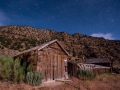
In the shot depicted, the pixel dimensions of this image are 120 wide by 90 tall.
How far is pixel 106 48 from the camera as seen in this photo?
68.1 m

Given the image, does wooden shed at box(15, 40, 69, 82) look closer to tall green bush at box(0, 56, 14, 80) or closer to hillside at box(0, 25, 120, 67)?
tall green bush at box(0, 56, 14, 80)

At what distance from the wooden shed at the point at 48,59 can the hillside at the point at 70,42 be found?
33272 millimetres

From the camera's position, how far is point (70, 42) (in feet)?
240

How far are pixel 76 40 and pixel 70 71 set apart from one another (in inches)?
2165

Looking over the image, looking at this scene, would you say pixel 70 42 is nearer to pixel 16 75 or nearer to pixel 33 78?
pixel 33 78

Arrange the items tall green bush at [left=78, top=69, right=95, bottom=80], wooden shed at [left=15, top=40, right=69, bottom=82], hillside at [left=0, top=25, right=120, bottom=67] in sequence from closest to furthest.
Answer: wooden shed at [left=15, top=40, right=69, bottom=82] → tall green bush at [left=78, top=69, right=95, bottom=80] → hillside at [left=0, top=25, right=120, bottom=67]

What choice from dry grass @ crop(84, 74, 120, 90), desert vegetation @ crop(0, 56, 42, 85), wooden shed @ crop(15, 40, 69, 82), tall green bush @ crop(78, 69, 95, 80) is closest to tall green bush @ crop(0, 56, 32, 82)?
desert vegetation @ crop(0, 56, 42, 85)

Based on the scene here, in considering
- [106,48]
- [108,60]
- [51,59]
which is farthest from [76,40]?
[51,59]

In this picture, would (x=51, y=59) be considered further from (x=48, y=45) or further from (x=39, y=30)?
(x=39, y=30)

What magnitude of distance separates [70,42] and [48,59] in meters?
54.9

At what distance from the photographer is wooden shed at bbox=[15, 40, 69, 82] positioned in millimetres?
17531

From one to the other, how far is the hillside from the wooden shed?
33272mm

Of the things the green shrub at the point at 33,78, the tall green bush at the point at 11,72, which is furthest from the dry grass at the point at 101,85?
the tall green bush at the point at 11,72

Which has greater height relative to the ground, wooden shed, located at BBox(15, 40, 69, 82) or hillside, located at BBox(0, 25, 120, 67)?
hillside, located at BBox(0, 25, 120, 67)
